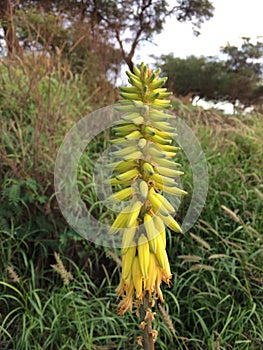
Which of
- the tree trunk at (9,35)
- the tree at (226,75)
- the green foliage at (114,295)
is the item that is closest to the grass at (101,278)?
the green foliage at (114,295)

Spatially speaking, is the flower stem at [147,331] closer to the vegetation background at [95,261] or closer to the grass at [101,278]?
the vegetation background at [95,261]

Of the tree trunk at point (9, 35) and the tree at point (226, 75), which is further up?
the tree at point (226, 75)

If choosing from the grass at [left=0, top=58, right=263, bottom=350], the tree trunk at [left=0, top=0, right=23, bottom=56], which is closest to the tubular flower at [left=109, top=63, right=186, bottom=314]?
the grass at [left=0, top=58, right=263, bottom=350]

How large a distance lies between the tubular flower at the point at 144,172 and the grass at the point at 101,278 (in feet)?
4.93

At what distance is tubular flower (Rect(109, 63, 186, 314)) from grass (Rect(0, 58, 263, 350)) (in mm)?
1501

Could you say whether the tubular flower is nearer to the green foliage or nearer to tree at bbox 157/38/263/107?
the green foliage

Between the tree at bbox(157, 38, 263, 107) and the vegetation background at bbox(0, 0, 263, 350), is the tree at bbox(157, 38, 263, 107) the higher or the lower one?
the higher one

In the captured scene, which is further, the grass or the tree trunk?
the tree trunk

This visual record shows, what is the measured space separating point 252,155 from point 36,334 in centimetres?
355

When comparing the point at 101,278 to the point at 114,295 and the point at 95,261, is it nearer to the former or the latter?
the point at 95,261

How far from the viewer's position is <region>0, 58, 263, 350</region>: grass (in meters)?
3.16

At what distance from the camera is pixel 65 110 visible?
5.13 meters

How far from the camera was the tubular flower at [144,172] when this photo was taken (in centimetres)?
127

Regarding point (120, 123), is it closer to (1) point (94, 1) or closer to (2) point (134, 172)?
(2) point (134, 172)
